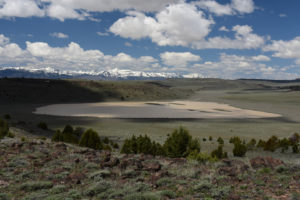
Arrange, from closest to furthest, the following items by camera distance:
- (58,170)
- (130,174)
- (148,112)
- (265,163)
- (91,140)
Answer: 1. (130,174)
2. (58,170)
3. (265,163)
4. (91,140)
5. (148,112)

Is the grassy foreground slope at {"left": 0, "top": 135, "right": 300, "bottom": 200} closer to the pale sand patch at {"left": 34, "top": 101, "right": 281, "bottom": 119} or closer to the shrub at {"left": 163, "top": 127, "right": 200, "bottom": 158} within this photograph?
the shrub at {"left": 163, "top": 127, "right": 200, "bottom": 158}

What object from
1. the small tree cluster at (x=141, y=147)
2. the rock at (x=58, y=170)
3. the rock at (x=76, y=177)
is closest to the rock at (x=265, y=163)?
the rock at (x=76, y=177)

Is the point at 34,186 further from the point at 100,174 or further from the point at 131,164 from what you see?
the point at 131,164

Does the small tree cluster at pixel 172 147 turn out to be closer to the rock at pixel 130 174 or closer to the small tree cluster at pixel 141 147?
the small tree cluster at pixel 141 147

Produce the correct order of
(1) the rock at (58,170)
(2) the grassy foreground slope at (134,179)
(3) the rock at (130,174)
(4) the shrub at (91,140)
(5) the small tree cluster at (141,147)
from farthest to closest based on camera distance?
(4) the shrub at (91,140), (5) the small tree cluster at (141,147), (1) the rock at (58,170), (3) the rock at (130,174), (2) the grassy foreground slope at (134,179)

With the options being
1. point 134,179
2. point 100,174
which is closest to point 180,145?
point 134,179

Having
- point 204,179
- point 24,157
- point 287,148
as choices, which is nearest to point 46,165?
point 24,157

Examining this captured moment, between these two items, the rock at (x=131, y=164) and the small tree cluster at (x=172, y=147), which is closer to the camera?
the rock at (x=131, y=164)

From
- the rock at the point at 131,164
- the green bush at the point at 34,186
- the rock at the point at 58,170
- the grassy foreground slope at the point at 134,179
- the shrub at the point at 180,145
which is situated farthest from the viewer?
the shrub at the point at 180,145

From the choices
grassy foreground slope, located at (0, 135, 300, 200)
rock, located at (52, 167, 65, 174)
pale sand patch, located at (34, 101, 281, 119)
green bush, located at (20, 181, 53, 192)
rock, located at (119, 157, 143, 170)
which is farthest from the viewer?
pale sand patch, located at (34, 101, 281, 119)

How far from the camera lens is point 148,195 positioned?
972cm

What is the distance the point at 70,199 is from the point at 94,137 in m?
17.4

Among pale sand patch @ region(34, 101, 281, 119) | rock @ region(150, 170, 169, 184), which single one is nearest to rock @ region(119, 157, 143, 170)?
rock @ region(150, 170, 169, 184)

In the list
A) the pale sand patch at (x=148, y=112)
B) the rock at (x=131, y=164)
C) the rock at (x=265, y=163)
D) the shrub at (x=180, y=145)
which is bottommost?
the pale sand patch at (x=148, y=112)
